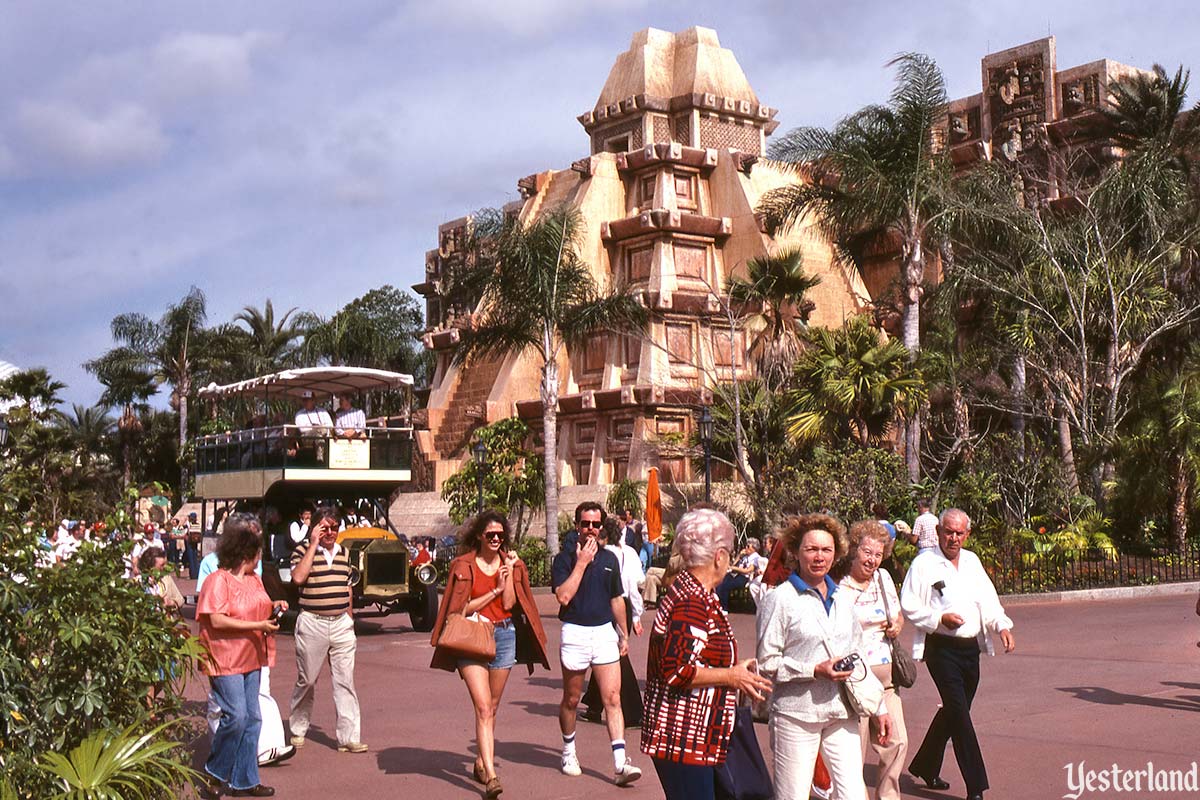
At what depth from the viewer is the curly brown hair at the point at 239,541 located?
8.27 meters

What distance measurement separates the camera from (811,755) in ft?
19.1

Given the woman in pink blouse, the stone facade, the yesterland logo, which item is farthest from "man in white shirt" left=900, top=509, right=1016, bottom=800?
the stone facade

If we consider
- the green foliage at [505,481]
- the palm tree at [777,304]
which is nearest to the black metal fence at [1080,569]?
the palm tree at [777,304]

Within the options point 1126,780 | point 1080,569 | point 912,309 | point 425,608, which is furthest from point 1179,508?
point 1126,780

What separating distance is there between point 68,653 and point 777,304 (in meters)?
25.8

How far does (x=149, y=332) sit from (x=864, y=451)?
139 ft

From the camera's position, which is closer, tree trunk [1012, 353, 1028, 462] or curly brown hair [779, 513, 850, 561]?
curly brown hair [779, 513, 850, 561]

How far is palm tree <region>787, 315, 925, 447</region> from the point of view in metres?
27.4

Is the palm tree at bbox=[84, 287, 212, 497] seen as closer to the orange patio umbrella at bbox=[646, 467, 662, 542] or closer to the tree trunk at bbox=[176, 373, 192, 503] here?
the tree trunk at bbox=[176, 373, 192, 503]

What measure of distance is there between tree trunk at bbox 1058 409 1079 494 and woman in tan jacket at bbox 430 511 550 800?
67.8ft

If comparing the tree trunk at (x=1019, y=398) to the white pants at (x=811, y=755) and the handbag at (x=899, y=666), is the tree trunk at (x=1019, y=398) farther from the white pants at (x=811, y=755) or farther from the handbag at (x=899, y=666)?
the white pants at (x=811, y=755)

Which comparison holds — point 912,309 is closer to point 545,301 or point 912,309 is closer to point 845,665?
point 545,301

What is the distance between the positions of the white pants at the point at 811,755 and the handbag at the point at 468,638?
2.70 meters

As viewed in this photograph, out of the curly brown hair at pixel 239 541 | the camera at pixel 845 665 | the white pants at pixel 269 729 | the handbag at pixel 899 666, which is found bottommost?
the white pants at pixel 269 729
